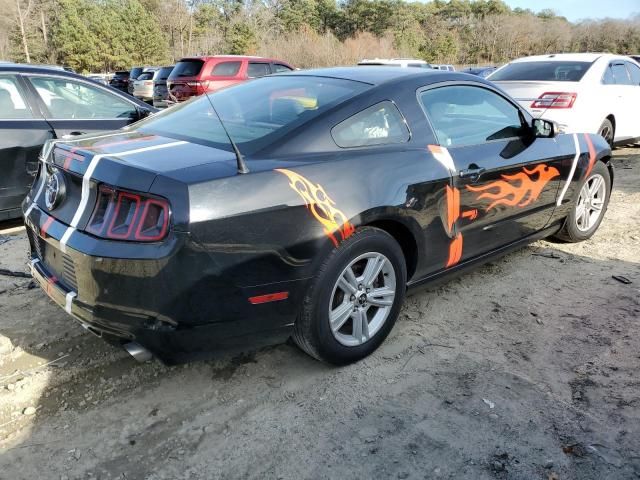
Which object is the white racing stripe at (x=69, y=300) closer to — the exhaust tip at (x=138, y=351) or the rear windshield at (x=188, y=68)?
the exhaust tip at (x=138, y=351)

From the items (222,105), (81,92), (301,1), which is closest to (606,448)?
(222,105)

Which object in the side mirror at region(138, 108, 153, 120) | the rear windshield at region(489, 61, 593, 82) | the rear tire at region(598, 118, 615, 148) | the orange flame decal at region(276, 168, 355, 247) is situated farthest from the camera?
the rear tire at region(598, 118, 615, 148)

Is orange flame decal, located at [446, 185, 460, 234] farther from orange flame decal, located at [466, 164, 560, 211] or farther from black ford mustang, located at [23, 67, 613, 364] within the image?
orange flame decal, located at [466, 164, 560, 211]

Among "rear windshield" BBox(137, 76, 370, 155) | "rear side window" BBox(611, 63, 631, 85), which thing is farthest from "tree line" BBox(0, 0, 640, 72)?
"rear windshield" BBox(137, 76, 370, 155)

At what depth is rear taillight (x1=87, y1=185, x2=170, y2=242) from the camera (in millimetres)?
2164

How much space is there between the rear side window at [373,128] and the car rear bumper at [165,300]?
811mm

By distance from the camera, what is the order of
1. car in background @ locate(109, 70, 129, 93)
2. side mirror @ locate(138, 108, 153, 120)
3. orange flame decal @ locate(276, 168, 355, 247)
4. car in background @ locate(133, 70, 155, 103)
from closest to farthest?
orange flame decal @ locate(276, 168, 355, 247), side mirror @ locate(138, 108, 153, 120), car in background @ locate(133, 70, 155, 103), car in background @ locate(109, 70, 129, 93)

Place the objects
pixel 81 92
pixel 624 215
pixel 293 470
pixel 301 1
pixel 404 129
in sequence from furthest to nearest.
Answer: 1. pixel 301 1
2. pixel 624 215
3. pixel 81 92
4. pixel 404 129
5. pixel 293 470

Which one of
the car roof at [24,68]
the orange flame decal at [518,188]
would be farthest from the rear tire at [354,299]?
the car roof at [24,68]

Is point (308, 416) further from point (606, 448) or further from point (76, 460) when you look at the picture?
point (606, 448)

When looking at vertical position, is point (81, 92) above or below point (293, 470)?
above

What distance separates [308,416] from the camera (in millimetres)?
2516

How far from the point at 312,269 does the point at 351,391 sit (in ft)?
2.22

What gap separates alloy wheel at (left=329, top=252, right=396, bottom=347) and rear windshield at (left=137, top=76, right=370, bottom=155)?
78 cm
